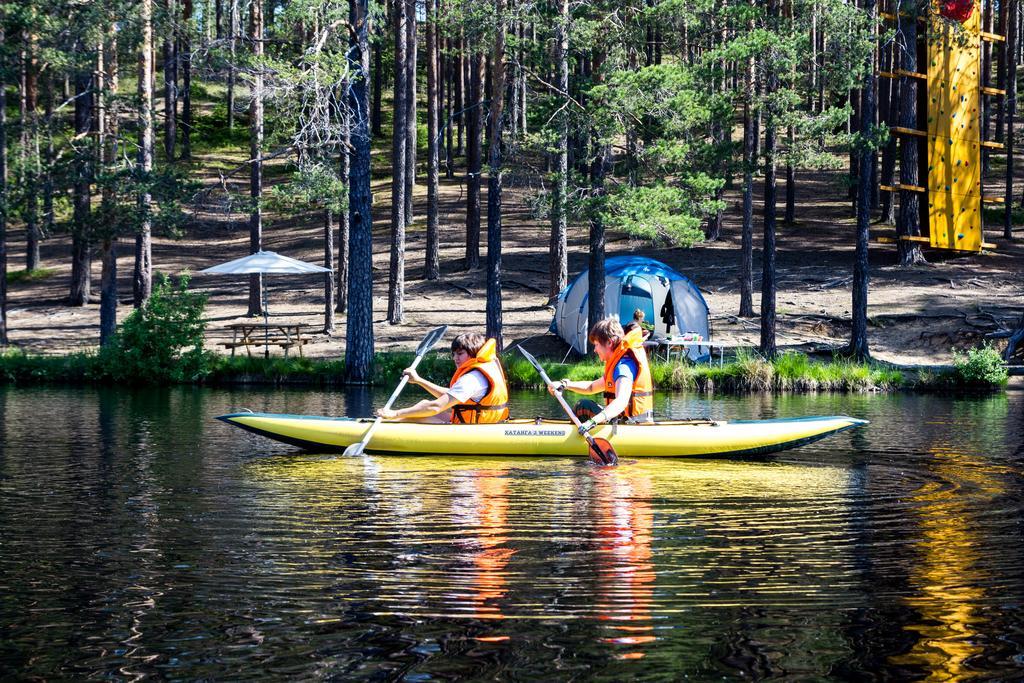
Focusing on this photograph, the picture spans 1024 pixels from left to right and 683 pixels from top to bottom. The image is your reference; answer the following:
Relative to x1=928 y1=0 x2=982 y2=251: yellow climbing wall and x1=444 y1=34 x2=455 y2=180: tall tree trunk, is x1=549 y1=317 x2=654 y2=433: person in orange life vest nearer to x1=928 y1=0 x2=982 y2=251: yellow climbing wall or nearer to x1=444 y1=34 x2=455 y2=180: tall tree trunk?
x1=928 y1=0 x2=982 y2=251: yellow climbing wall

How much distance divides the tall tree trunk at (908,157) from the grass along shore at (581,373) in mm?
3794

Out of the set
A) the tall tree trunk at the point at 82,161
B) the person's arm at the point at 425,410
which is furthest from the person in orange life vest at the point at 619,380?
the tall tree trunk at the point at 82,161

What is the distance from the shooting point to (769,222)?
82.6 ft

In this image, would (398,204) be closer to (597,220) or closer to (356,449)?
(597,220)

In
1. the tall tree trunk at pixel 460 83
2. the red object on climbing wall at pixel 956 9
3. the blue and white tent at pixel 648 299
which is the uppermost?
the tall tree trunk at pixel 460 83

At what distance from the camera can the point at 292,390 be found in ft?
77.4

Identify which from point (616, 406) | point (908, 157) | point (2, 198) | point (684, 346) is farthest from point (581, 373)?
point (2, 198)

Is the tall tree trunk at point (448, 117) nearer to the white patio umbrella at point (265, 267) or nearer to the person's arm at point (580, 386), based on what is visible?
the white patio umbrella at point (265, 267)

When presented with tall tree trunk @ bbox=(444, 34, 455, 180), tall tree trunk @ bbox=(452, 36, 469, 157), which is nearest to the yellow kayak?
tall tree trunk @ bbox=(452, 36, 469, 157)

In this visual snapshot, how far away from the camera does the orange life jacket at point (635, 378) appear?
13.2m

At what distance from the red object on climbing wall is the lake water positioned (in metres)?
13.1

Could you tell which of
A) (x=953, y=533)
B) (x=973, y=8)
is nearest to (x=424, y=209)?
(x=973, y=8)

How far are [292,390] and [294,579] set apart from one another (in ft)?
54.0

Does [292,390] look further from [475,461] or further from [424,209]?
[424,209]
